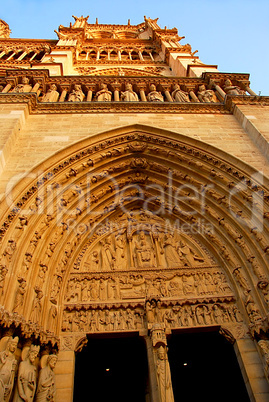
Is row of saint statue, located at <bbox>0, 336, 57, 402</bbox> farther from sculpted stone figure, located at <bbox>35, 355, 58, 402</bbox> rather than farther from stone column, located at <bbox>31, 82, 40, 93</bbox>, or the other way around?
stone column, located at <bbox>31, 82, 40, 93</bbox>

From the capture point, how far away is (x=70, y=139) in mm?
7828

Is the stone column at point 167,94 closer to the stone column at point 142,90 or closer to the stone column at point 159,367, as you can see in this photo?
the stone column at point 142,90

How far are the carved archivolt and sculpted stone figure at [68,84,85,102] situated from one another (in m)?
2.57

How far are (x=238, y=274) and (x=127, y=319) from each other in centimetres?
245

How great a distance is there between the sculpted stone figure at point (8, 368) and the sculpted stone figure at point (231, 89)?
9.51 meters

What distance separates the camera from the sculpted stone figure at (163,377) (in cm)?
468

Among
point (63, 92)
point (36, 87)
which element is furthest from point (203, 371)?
point (36, 87)

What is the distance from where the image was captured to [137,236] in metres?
7.86

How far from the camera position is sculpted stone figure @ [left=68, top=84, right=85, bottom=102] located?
9927 millimetres

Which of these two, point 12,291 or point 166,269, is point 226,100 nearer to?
point 166,269

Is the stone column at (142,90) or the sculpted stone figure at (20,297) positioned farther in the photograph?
the stone column at (142,90)

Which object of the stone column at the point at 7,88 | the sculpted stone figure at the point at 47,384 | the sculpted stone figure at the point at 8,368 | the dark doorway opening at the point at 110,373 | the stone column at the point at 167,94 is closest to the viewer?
the sculpted stone figure at the point at 8,368

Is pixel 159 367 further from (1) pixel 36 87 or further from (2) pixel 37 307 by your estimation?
(1) pixel 36 87

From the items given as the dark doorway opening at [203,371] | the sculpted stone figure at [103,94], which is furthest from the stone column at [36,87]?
the dark doorway opening at [203,371]
